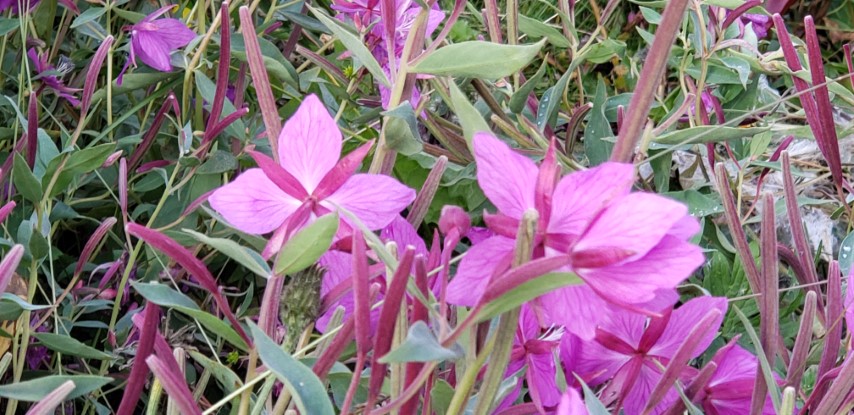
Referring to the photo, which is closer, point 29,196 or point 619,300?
point 619,300

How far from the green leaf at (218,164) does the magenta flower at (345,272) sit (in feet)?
1.07

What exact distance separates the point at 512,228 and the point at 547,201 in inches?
0.6

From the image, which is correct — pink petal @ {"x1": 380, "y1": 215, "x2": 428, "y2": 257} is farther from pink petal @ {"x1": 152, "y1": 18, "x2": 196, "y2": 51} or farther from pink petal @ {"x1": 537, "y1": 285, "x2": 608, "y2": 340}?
pink petal @ {"x1": 152, "y1": 18, "x2": 196, "y2": 51}

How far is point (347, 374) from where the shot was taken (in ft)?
1.26

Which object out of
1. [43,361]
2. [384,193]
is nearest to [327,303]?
[384,193]

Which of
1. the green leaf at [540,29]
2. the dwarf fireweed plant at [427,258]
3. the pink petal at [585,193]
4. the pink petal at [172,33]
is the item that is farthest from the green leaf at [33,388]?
the green leaf at [540,29]

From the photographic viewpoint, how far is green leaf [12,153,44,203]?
542 millimetres

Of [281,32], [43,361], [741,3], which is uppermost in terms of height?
[741,3]

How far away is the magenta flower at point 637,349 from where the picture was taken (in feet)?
1.26

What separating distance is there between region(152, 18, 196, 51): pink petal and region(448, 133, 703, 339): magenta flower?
1.79 ft

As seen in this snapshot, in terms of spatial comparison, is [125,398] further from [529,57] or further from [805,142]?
[805,142]

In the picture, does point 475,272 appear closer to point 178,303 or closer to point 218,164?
point 178,303

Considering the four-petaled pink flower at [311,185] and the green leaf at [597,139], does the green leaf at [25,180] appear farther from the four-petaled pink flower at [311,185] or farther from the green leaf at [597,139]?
the green leaf at [597,139]

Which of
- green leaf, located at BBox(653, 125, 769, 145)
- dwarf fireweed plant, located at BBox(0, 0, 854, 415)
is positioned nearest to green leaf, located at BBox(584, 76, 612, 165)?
dwarf fireweed plant, located at BBox(0, 0, 854, 415)
